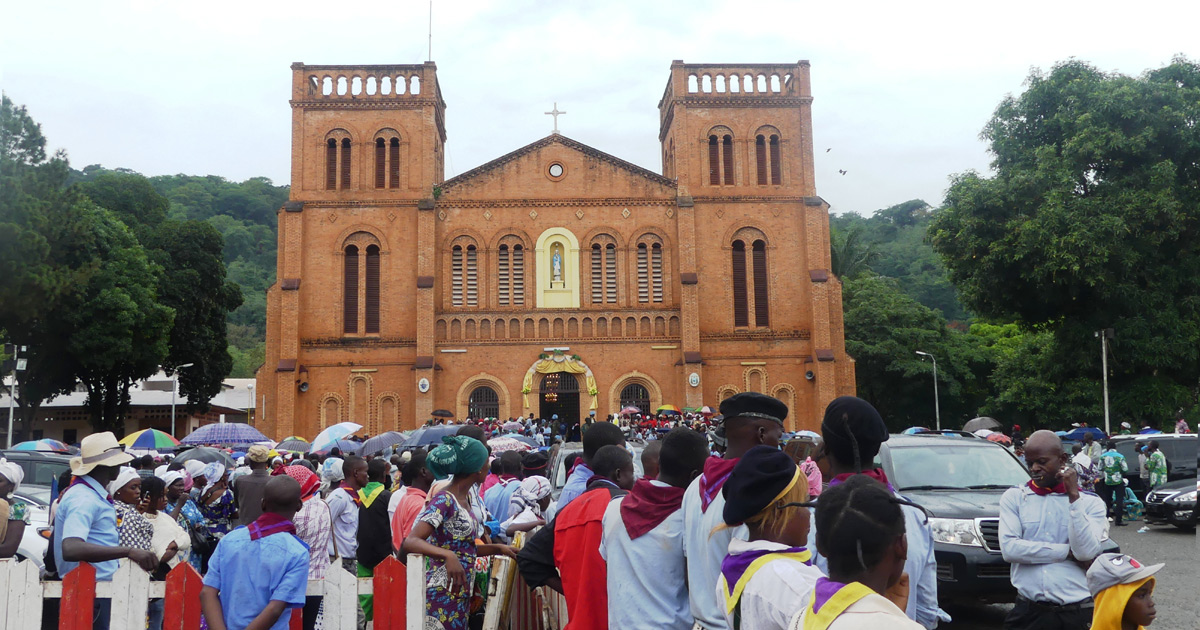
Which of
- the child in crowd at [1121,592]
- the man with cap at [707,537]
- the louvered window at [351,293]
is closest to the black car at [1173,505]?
the child in crowd at [1121,592]

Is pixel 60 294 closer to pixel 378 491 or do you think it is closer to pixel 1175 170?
pixel 378 491

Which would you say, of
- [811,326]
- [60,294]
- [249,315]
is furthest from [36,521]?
[249,315]

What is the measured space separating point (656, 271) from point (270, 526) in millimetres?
29470

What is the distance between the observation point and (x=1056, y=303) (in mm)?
27000

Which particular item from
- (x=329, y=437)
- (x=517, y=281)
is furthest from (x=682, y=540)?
(x=517, y=281)

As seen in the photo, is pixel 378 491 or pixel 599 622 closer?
pixel 599 622

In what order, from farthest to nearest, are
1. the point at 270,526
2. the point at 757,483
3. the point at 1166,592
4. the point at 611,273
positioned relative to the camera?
the point at 611,273 → the point at 1166,592 → the point at 270,526 → the point at 757,483

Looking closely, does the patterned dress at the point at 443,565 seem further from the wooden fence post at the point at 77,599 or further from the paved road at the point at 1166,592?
the paved road at the point at 1166,592

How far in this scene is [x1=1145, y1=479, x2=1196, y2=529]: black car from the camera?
50.2ft

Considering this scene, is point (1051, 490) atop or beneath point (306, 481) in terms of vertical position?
atop

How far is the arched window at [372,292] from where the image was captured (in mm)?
33344

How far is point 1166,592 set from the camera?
9602 millimetres

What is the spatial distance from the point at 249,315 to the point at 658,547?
74786 millimetres

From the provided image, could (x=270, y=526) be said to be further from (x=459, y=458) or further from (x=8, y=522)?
(x=8, y=522)
